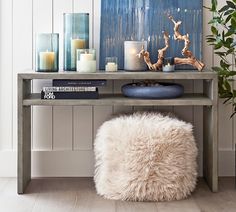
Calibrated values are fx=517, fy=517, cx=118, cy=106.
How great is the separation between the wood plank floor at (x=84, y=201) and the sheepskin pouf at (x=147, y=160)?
6 centimetres

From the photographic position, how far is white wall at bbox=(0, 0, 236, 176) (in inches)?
125

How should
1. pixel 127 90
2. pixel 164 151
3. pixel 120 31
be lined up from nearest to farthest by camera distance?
pixel 164 151
pixel 127 90
pixel 120 31

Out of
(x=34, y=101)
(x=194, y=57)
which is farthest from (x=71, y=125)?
(x=194, y=57)

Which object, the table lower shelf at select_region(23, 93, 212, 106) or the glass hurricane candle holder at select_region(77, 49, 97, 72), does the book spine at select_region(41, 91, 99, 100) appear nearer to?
the table lower shelf at select_region(23, 93, 212, 106)

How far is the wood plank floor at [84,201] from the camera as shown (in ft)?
8.54

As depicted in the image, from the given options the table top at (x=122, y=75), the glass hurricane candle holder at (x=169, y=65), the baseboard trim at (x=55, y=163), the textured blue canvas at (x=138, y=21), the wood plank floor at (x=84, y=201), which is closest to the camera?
the wood plank floor at (x=84, y=201)

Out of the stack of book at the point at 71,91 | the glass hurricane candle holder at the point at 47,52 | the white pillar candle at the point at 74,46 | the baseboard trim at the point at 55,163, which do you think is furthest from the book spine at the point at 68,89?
the baseboard trim at the point at 55,163

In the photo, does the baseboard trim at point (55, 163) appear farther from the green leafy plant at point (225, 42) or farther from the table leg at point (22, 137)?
the green leafy plant at point (225, 42)

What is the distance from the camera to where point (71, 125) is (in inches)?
128

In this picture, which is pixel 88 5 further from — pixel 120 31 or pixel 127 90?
pixel 127 90

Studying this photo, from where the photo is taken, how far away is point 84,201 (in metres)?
2.73

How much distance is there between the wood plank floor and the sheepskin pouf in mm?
62

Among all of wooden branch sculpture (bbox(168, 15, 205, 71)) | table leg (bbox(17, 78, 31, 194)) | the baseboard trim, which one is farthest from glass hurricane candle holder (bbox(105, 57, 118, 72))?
the baseboard trim

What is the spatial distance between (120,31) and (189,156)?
0.89m
